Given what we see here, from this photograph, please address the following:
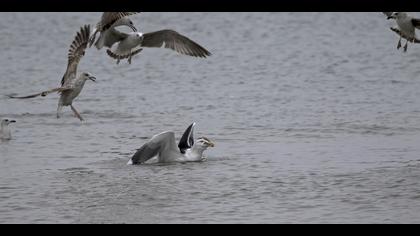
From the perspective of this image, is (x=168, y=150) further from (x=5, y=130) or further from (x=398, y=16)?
(x=398, y=16)

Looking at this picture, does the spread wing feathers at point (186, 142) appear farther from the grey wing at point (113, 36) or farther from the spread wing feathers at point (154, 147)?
the grey wing at point (113, 36)

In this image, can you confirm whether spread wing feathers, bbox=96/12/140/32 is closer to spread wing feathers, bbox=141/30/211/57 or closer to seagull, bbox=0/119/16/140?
spread wing feathers, bbox=141/30/211/57

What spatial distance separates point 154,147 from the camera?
50.0ft

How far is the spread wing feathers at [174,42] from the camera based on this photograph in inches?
649

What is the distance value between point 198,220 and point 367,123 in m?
7.05

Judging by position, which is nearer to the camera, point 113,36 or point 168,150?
point 168,150

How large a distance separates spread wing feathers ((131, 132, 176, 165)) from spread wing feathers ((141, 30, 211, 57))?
72.6 inches

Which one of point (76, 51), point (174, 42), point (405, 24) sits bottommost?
point (76, 51)

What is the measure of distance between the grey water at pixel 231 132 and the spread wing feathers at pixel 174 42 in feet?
4.93

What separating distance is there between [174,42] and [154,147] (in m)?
2.24

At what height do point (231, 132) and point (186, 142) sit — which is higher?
point (231, 132)

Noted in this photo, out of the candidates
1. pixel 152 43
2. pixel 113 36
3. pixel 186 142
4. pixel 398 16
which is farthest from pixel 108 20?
pixel 398 16
